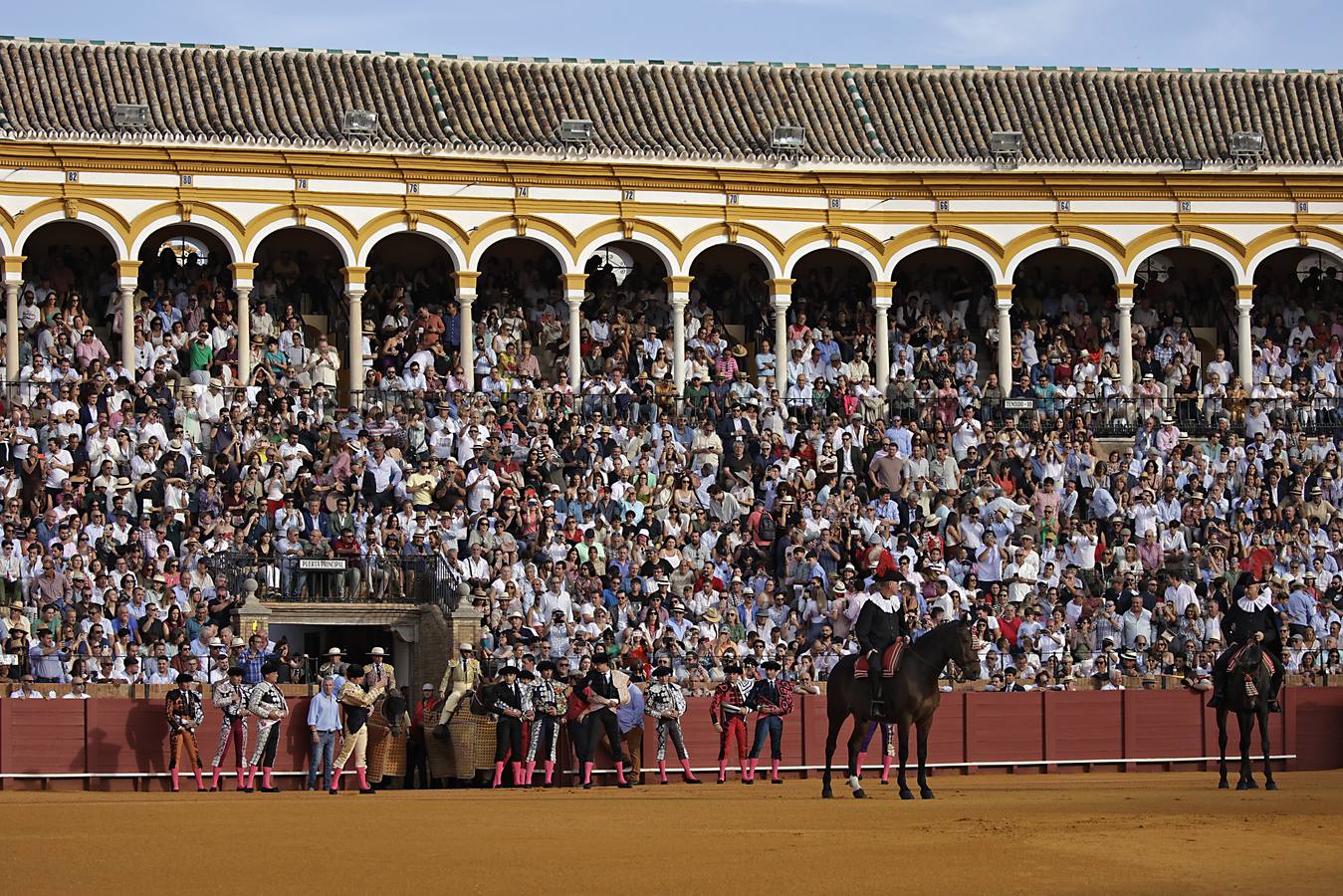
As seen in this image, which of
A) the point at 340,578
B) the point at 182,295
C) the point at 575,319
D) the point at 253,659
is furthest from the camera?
the point at 575,319

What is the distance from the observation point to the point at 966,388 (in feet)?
120

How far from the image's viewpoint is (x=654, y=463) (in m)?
32.7

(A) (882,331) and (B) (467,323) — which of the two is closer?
(B) (467,323)

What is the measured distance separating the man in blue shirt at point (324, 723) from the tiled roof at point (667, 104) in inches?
528

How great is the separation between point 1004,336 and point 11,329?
13497mm

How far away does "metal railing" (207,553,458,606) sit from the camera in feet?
94.1

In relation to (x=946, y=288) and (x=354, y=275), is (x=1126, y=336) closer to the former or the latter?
(x=946, y=288)

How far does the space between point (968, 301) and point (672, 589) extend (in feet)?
37.9

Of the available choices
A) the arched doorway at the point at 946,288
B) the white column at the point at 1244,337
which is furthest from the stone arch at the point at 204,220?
the white column at the point at 1244,337

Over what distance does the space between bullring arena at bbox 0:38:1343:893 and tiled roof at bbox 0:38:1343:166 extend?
80 mm

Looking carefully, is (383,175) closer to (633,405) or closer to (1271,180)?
(633,405)

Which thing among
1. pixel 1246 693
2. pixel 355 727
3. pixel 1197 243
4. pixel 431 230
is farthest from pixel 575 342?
pixel 1246 693

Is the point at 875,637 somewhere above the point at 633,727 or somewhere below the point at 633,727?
above

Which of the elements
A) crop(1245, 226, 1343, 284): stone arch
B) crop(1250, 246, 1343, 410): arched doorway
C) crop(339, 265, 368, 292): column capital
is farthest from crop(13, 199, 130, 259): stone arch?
crop(1245, 226, 1343, 284): stone arch
